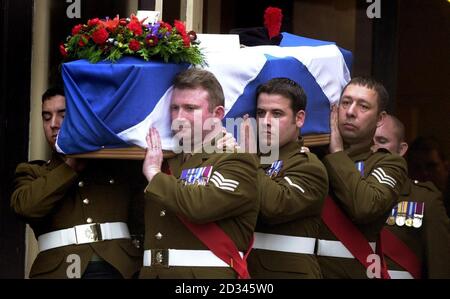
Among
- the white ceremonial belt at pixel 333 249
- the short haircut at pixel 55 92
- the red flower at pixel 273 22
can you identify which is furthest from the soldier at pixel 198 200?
the red flower at pixel 273 22

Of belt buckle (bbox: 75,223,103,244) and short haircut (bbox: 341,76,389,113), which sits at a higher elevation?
short haircut (bbox: 341,76,389,113)

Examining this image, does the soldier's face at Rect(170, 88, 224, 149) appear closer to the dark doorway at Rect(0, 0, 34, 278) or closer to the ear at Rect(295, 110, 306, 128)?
the ear at Rect(295, 110, 306, 128)

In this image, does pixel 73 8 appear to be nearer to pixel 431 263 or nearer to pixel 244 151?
pixel 244 151

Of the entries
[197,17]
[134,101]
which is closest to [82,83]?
[134,101]

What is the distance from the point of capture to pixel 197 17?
300 inches

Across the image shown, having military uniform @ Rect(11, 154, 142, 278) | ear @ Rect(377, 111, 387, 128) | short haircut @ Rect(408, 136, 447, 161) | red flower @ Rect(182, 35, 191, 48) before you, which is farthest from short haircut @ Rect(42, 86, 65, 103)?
short haircut @ Rect(408, 136, 447, 161)

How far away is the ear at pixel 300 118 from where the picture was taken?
6.00 metres

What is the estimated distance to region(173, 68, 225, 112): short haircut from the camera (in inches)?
223

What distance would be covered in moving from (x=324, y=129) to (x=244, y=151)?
723 mm

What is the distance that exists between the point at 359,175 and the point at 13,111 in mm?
2313

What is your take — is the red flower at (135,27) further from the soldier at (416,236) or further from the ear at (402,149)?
the ear at (402,149)

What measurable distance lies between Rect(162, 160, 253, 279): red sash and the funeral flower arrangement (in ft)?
2.66
